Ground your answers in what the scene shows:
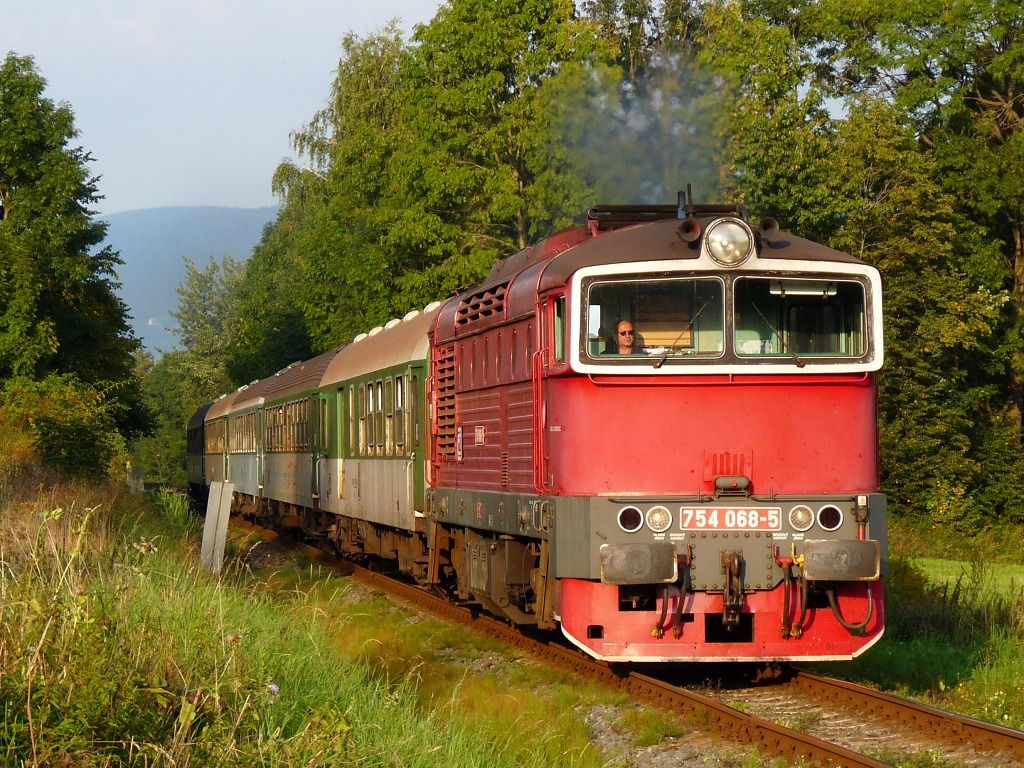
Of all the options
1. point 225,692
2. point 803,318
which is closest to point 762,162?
point 803,318

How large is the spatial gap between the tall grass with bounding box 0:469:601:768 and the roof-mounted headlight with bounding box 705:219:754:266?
3681 mm

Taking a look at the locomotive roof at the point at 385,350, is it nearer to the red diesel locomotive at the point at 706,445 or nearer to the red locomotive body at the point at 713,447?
the red diesel locomotive at the point at 706,445

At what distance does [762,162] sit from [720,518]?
22054 millimetres

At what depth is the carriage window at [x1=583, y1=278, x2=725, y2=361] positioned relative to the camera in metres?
10.1

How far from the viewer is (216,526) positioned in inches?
561

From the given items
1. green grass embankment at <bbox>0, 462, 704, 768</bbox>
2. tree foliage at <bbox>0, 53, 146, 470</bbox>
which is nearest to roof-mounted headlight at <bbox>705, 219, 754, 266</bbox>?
green grass embankment at <bbox>0, 462, 704, 768</bbox>

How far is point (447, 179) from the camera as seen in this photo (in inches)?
1253

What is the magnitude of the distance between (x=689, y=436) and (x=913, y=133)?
3022 centimetres

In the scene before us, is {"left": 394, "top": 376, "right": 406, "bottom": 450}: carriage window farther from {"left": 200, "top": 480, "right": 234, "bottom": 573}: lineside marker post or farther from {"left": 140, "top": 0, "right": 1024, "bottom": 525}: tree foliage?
{"left": 140, "top": 0, "right": 1024, "bottom": 525}: tree foliage

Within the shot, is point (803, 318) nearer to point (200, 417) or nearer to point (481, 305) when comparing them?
point (481, 305)

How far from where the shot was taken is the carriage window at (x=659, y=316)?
33.3ft

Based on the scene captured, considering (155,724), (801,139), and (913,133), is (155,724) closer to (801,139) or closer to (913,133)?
(801,139)

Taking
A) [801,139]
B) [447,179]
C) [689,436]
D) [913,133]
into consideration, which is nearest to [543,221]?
[447,179]

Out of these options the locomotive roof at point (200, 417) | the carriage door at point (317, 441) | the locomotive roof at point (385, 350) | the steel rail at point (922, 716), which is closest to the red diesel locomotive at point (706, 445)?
the steel rail at point (922, 716)
